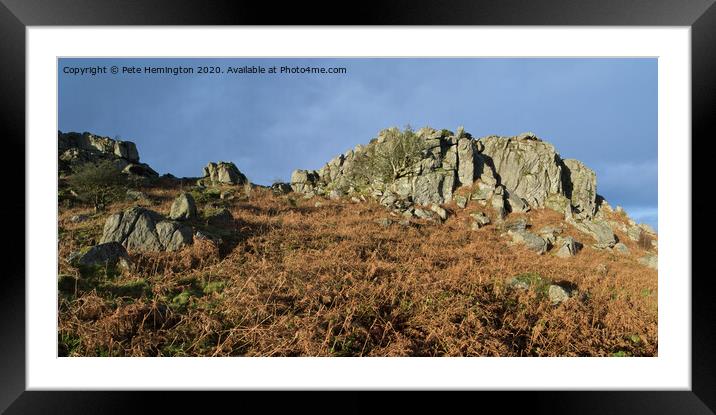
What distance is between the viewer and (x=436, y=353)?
400cm

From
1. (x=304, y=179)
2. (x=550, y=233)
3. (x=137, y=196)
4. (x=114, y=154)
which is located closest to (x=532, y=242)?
(x=550, y=233)

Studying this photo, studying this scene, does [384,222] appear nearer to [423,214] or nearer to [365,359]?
[423,214]

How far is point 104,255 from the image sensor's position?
5.43 metres

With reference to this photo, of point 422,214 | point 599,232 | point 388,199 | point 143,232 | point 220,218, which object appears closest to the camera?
point 143,232

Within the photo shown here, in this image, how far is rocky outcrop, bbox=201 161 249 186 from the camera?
18906 millimetres

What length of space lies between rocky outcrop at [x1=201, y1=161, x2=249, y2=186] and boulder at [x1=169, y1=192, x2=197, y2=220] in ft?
31.6

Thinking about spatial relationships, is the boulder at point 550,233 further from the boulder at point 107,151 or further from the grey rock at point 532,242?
the boulder at point 107,151

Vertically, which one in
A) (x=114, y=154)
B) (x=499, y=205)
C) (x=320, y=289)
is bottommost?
(x=320, y=289)

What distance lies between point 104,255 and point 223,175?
15.0m

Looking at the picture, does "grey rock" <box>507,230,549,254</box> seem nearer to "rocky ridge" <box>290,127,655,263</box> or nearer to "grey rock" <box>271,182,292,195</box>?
"rocky ridge" <box>290,127,655,263</box>

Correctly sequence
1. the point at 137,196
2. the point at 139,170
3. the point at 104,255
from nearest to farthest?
the point at 104,255, the point at 137,196, the point at 139,170

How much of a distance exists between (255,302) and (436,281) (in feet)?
12.4
